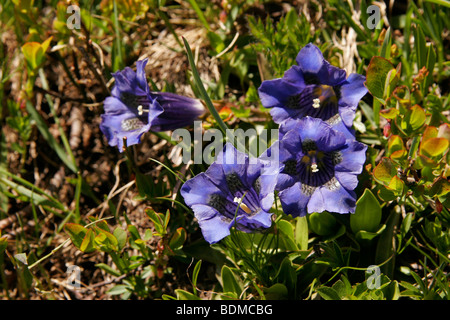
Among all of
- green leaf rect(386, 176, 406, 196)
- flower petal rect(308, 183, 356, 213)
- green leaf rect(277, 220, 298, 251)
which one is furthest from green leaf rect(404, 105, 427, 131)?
green leaf rect(277, 220, 298, 251)

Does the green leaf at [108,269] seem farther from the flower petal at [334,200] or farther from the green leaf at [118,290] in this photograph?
the flower petal at [334,200]

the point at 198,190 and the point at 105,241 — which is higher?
the point at 198,190

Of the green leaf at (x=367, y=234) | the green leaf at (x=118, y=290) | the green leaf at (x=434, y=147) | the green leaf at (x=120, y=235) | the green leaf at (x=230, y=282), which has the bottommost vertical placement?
the green leaf at (x=118, y=290)

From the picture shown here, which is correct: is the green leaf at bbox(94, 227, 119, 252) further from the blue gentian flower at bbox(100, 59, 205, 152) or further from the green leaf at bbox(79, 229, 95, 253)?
the blue gentian flower at bbox(100, 59, 205, 152)

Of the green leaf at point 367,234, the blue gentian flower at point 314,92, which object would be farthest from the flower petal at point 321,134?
the green leaf at point 367,234

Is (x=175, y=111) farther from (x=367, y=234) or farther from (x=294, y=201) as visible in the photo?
(x=367, y=234)

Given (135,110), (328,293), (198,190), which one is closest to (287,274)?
(328,293)

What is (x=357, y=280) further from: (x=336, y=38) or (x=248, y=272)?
(x=336, y=38)
